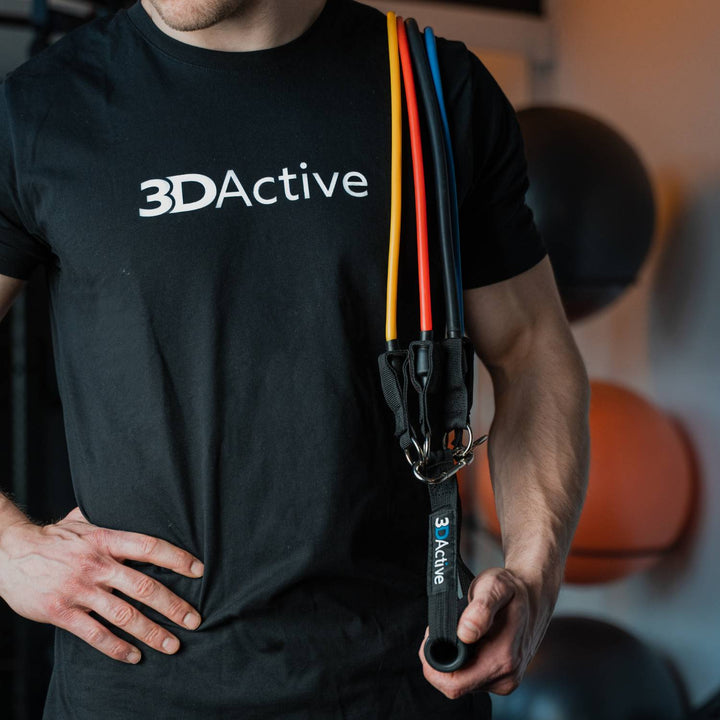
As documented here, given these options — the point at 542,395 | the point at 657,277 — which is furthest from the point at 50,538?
the point at 657,277

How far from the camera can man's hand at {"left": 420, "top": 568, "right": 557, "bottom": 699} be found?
30.0 inches

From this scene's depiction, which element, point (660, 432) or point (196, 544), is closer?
point (196, 544)

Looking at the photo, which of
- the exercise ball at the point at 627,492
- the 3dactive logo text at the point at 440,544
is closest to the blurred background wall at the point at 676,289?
the exercise ball at the point at 627,492

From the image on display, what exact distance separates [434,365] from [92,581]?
0.37m

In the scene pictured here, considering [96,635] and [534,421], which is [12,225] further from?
[534,421]

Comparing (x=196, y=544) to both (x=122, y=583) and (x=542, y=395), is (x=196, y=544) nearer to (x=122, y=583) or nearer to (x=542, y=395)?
(x=122, y=583)

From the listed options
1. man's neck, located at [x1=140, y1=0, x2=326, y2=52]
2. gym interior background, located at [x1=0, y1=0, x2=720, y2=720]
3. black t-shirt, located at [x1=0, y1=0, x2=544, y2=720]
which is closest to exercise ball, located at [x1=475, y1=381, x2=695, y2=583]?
gym interior background, located at [x1=0, y1=0, x2=720, y2=720]

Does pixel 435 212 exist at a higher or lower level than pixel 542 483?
higher

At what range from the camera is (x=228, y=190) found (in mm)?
917

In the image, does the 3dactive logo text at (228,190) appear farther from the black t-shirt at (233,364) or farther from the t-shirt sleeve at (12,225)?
the t-shirt sleeve at (12,225)

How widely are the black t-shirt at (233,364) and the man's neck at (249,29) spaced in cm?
1

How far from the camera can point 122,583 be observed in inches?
36.7

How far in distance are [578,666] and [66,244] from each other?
1.62 m

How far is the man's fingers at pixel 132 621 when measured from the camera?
91 cm
